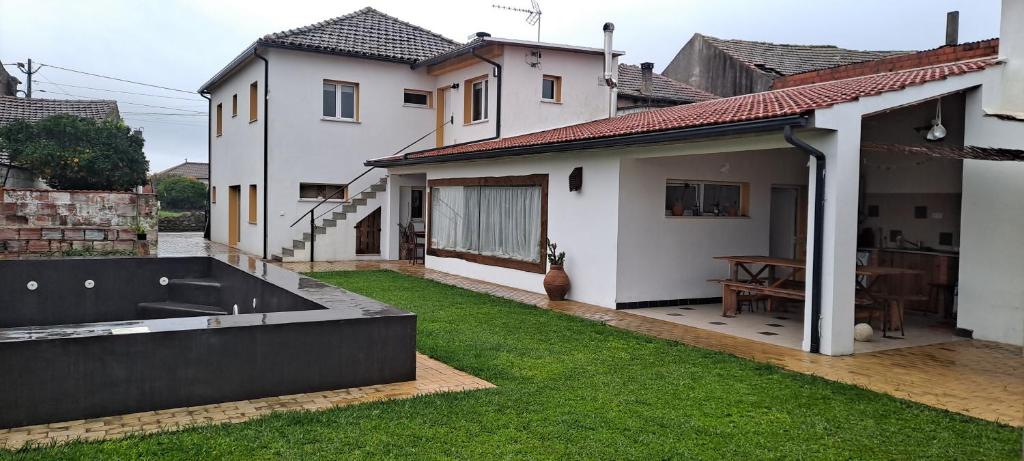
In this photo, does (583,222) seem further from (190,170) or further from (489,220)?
(190,170)

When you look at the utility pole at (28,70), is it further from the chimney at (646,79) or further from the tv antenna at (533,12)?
the chimney at (646,79)

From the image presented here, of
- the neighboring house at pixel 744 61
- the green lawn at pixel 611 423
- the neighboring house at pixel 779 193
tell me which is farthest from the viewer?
the neighboring house at pixel 744 61

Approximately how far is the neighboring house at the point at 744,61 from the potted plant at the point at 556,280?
15867 millimetres

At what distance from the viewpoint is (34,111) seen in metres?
28.6

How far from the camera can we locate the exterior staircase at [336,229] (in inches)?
707

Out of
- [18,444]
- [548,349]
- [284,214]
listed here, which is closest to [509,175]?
[548,349]

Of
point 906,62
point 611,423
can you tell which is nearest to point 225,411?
point 611,423

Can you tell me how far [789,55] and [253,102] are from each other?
64.0 ft

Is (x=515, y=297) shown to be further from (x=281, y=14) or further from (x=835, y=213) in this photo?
(x=281, y=14)

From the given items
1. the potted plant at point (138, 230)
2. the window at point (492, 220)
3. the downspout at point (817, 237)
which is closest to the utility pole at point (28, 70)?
the potted plant at point (138, 230)

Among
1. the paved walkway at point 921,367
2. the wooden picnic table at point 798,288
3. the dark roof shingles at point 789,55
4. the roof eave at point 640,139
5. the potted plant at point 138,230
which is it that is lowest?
the paved walkway at point 921,367

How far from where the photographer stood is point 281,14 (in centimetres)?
3269

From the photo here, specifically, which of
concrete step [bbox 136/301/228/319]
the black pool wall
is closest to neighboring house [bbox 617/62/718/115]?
the black pool wall

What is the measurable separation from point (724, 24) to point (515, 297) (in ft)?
113
